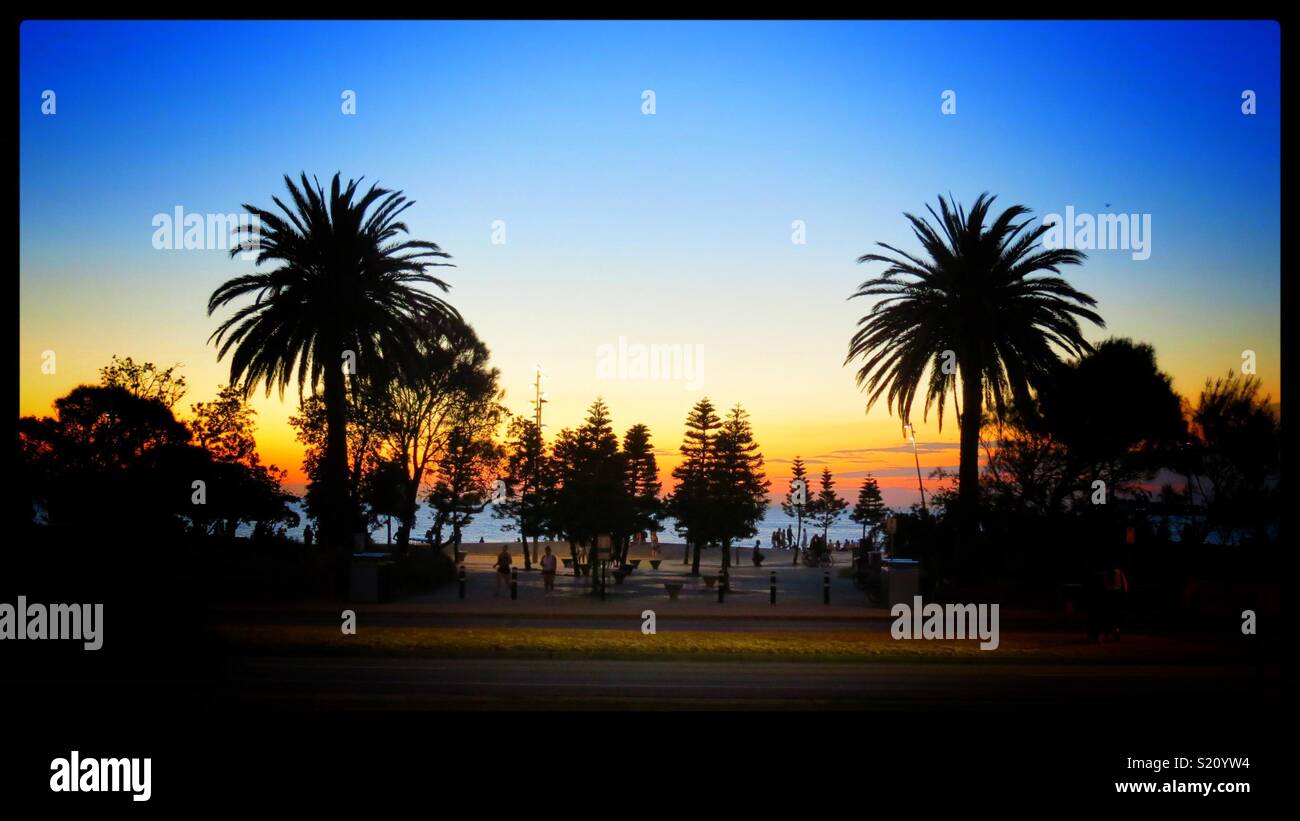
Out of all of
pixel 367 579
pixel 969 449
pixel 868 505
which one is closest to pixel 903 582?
pixel 969 449

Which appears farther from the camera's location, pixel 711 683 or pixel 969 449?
pixel 969 449

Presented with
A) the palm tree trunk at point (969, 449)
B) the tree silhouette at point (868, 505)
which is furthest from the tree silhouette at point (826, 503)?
the palm tree trunk at point (969, 449)

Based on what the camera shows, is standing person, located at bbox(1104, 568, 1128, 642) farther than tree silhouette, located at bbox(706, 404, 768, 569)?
No

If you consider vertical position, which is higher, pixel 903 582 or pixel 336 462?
pixel 336 462

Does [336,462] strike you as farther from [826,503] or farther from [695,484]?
[826,503]

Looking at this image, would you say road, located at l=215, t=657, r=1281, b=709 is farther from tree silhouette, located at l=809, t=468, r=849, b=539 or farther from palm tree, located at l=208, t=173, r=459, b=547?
tree silhouette, located at l=809, t=468, r=849, b=539

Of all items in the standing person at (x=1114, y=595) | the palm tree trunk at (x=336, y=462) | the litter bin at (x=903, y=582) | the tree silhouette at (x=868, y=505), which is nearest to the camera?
the standing person at (x=1114, y=595)

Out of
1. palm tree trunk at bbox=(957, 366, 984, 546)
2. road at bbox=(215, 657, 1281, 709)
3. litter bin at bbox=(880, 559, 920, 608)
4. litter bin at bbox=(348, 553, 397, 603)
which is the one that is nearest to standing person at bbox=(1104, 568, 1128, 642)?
road at bbox=(215, 657, 1281, 709)

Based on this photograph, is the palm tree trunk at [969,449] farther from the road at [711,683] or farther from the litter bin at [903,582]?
the road at [711,683]

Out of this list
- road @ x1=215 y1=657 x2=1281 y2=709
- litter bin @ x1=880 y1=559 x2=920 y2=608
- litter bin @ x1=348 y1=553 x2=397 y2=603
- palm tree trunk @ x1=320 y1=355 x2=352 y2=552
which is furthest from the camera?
palm tree trunk @ x1=320 y1=355 x2=352 y2=552

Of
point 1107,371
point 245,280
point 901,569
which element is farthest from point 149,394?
point 1107,371

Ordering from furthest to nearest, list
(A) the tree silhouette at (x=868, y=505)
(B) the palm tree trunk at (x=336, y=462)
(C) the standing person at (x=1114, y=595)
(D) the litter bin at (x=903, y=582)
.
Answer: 1. (A) the tree silhouette at (x=868, y=505)
2. (B) the palm tree trunk at (x=336, y=462)
3. (D) the litter bin at (x=903, y=582)
4. (C) the standing person at (x=1114, y=595)
